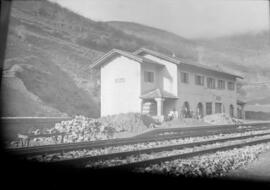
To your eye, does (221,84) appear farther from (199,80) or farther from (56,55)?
(56,55)

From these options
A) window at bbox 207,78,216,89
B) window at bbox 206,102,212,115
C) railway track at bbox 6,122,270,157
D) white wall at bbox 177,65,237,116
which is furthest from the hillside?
railway track at bbox 6,122,270,157

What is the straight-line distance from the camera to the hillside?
2159 centimetres

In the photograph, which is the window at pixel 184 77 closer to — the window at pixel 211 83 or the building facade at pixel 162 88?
the building facade at pixel 162 88

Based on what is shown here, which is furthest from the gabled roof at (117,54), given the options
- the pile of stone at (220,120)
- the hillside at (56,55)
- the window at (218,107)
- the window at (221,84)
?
the pile of stone at (220,120)

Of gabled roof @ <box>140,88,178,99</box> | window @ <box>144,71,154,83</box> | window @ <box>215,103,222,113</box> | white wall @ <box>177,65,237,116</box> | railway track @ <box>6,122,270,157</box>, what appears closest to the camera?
railway track @ <box>6,122,270,157</box>

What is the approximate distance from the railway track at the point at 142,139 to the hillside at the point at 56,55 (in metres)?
4.47

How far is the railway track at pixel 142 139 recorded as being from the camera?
7.65 m

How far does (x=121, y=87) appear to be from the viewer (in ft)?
66.7

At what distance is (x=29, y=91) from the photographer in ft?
76.5

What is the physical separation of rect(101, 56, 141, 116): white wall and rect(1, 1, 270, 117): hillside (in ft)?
6.79

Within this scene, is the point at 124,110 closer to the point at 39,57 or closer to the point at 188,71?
the point at 188,71

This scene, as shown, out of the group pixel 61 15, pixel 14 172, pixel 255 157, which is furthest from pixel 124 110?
pixel 61 15

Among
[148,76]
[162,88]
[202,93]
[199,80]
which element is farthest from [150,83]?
[202,93]

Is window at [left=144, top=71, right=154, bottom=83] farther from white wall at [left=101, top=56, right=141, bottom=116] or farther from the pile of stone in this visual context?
the pile of stone
